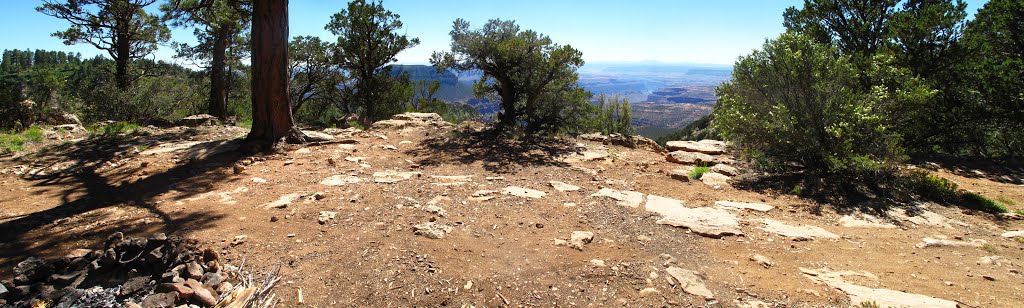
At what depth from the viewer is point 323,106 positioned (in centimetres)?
1761

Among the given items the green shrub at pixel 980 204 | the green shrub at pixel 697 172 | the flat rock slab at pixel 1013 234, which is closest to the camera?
the flat rock slab at pixel 1013 234

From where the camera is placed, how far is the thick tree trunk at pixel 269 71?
7.62 m

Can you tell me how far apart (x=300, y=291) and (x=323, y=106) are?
15.8 meters

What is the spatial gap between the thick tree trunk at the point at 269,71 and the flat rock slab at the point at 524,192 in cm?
461

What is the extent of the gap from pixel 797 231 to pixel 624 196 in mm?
2035

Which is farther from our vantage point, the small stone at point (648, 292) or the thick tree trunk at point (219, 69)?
the thick tree trunk at point (219, 69)

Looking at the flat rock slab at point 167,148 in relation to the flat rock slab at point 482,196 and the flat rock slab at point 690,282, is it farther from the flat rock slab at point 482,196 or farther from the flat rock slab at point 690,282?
the flat rock slab at point 690,282

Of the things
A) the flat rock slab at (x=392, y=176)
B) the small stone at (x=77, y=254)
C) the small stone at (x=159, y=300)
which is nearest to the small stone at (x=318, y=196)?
the flat rock slab at (x=392, y=176)

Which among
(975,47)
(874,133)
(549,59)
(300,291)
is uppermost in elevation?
(975,47)

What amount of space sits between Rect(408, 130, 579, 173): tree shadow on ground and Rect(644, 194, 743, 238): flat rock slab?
2614 millimetres

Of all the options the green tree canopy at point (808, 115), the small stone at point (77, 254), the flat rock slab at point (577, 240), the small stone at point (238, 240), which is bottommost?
the small stone at point (238, 240)

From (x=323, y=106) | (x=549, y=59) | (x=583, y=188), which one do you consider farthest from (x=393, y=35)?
(x=583, y=188)

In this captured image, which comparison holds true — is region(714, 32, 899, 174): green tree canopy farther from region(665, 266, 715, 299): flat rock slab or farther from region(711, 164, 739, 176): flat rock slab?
region(665, 266, 715, 299): flat rock slab

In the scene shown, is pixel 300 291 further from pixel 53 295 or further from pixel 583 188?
pixel 583 188
